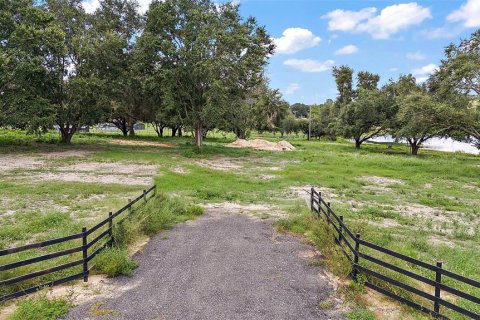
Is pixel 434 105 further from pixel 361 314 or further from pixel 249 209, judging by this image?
pixel 361 314

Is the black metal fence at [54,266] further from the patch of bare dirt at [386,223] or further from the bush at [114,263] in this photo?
the patch of bare dirt at [386,223]

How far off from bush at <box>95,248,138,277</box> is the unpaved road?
0.22 metres

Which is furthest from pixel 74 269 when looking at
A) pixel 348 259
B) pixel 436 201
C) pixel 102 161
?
pixel 102 161

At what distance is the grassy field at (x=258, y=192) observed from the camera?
10662mm

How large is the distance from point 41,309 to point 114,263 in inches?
76.9

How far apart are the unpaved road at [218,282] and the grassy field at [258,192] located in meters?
2.73

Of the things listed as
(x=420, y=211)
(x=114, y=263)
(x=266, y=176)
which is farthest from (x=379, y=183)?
(x=114, y=263)

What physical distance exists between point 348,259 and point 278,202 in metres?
8.09

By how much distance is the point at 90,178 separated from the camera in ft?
64.4

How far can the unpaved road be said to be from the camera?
20.4 feet

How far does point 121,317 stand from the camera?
5.97m

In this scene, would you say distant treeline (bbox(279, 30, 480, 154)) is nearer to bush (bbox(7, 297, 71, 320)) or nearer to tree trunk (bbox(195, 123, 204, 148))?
tree trunk (bbox(195, 123, 204, 148))

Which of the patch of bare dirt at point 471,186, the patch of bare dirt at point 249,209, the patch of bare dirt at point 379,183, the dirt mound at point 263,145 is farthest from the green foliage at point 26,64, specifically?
the patch of bare dirt at point 471,186

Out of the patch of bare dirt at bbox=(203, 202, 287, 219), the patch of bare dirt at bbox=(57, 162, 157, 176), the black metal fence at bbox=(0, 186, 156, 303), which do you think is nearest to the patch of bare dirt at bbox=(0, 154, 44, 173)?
the patch of bare dirt at bbox=(57, 162, 157, 176)
